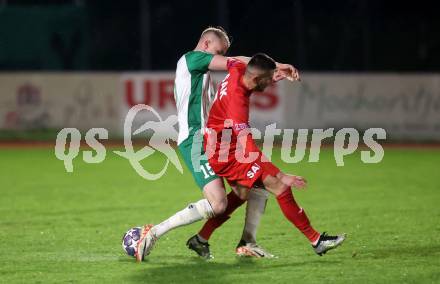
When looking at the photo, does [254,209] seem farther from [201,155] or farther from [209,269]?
[209,269]

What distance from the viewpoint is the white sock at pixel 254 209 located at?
8.31 meters

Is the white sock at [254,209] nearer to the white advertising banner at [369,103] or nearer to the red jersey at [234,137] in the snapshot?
the red jersey at [234,137]

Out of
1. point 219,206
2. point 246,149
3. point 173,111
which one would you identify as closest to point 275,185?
point 246,149

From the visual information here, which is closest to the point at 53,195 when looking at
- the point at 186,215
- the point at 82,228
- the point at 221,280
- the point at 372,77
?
the point at 82,228

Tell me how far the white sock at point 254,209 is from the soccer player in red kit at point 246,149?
1.03 ft

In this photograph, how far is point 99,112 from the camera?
21797mm

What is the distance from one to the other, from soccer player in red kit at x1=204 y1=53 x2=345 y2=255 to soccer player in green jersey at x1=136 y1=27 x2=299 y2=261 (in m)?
0.11

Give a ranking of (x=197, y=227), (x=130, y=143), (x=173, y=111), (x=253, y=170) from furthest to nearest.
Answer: (x=173, y=111) < (x=130, y=143) < (x=197, y=227) < (x=253, y=170)

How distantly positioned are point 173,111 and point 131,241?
13350 millimetres

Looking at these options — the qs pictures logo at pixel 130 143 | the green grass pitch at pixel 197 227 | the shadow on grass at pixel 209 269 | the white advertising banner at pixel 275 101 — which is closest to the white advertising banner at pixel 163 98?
the white advertising banner at pixel 275 101

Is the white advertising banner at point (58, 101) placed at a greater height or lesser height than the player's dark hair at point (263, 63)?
lesser

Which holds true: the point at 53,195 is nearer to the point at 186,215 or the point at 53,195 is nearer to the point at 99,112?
the point at 186,215

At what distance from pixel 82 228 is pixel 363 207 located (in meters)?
3.78

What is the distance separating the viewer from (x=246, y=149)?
25.7 ft
